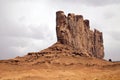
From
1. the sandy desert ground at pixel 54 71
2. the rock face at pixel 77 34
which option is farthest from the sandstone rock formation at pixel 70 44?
the sandy desert ground at pixel 54 71

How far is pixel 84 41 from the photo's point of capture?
128875 mm

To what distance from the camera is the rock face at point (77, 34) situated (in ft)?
396

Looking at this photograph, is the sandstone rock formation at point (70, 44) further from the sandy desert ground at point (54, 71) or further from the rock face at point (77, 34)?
the sandy desert ground at point (54, 71)

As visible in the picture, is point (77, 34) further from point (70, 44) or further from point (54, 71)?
point (54, 71)

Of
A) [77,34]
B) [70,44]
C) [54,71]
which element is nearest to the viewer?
[54,71]

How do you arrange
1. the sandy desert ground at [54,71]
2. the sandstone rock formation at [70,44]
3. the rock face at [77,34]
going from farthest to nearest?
the rock face at [77,34] < the sandstone rock formation at [70,44] < the sandy desert ground at [54,71]

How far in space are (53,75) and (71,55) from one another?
23.9m

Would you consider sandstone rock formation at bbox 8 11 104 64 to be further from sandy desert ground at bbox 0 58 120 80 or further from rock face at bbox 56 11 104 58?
sandy desert ground at bbox 0 58 120 80

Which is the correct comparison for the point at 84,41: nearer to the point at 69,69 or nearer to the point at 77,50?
the point at 77,50

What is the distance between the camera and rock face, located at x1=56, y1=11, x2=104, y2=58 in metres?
121

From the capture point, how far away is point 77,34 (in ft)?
413

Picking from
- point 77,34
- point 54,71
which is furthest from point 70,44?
point 54,71

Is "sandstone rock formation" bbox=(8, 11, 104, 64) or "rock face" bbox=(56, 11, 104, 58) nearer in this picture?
"sandstone rock formation" bbox=(8, 11, 104, 64)

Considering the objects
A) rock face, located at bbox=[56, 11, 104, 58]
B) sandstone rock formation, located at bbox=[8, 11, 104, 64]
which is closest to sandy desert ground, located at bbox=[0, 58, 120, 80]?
sandstone rock formation, located at bbox=[8, 11, 104, 64]
